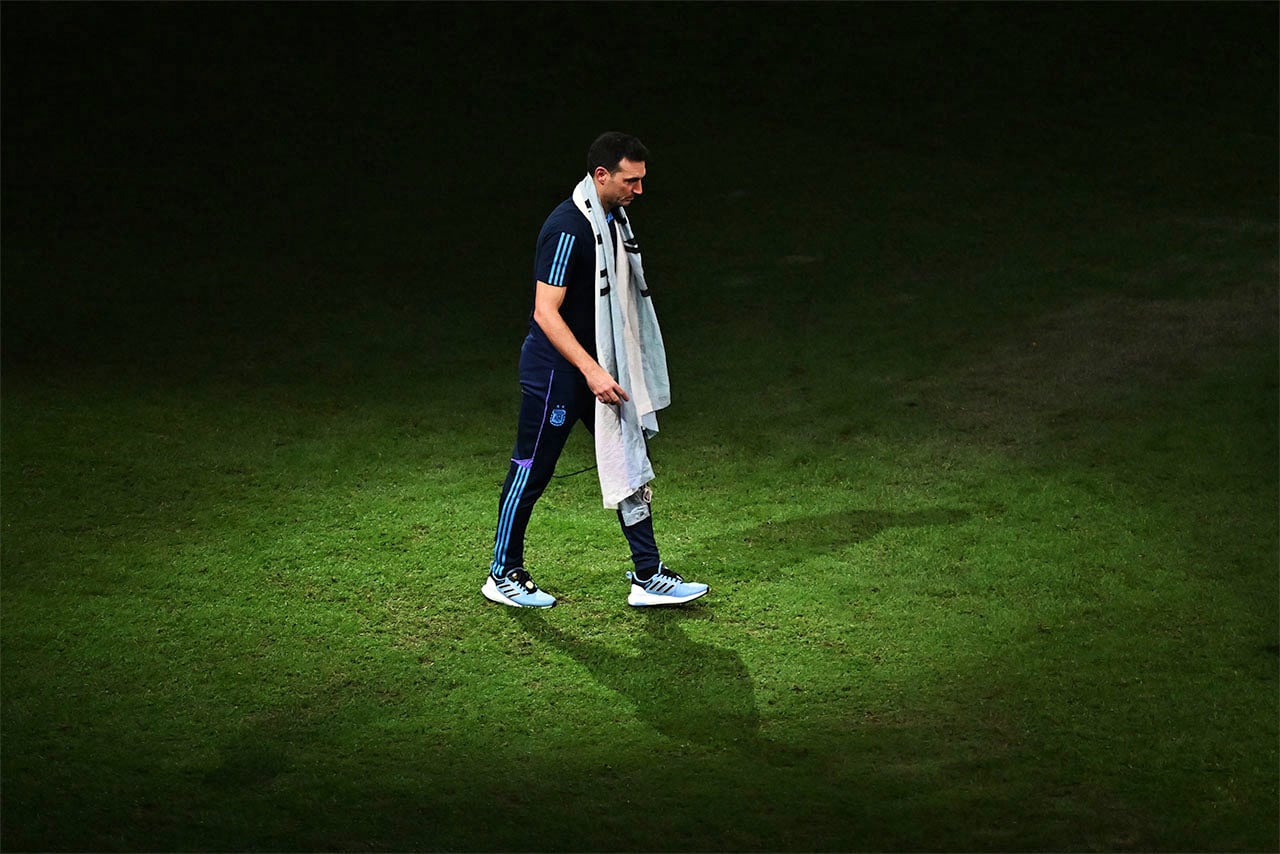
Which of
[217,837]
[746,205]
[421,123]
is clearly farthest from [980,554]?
[421,123]

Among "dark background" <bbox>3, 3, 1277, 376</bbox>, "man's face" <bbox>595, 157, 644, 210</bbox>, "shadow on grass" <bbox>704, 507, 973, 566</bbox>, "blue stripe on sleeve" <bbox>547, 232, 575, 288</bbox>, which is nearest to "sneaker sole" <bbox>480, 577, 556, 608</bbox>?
"shadow on grass" <bbox>704, 507, 973, 566</bbox>

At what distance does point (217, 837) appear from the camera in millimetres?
3314

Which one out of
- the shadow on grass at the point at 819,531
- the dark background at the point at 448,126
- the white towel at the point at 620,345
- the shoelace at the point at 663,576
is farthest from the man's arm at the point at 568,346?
the dark background at the point at 448,126

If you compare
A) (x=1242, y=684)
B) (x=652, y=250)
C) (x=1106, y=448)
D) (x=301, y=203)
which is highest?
(x=301, y=203)

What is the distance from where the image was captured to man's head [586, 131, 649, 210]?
406 cm

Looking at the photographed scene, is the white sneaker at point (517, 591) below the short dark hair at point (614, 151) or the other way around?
below

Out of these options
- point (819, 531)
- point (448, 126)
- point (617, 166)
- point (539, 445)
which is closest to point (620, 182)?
point (617, 166)

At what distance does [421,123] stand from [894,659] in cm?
779

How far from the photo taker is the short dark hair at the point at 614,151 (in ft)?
13.3

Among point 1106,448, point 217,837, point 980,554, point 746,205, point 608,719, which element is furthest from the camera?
point 746,205

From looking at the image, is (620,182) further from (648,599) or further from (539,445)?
(648,599)

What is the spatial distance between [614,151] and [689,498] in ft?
5.49

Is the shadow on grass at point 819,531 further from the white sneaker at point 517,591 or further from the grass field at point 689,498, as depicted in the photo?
the white sneaker at point 517,591

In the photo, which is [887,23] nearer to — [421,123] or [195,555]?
[421,123]
